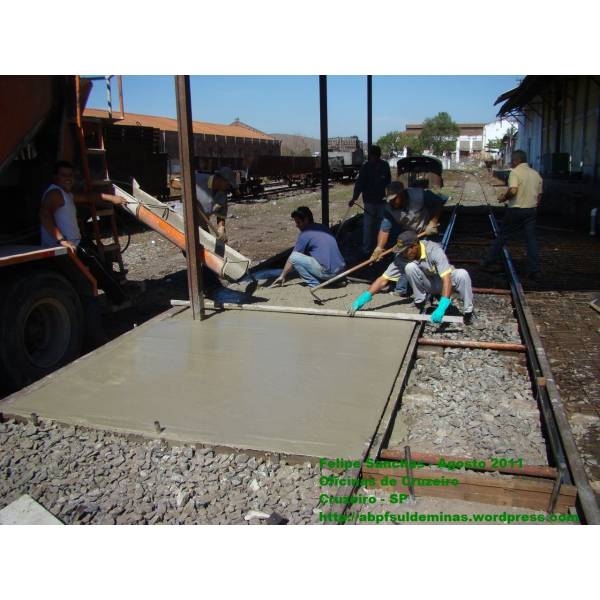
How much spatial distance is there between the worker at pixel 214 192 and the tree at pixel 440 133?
7224cm

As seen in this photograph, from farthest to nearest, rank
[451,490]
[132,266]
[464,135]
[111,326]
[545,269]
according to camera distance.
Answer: [464,135], [132,266], [545,269], [111,326], [451,490]

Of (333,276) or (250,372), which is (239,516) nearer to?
(250,372)

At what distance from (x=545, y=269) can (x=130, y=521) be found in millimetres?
8045

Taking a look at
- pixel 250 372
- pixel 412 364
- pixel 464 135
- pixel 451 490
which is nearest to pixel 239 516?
pixel 451 490

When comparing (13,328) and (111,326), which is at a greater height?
(13,328)

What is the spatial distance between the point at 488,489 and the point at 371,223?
22.2 ft

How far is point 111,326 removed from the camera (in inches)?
262

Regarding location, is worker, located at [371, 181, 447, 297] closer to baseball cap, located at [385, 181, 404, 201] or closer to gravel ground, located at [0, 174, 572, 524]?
baseball cap, located at [385, 181, 404, 201]

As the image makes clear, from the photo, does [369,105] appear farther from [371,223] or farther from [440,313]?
[440,313]

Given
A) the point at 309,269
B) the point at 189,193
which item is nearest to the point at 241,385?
the point at 189,193

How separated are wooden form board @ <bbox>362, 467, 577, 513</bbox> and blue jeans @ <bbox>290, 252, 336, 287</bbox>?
4013 mm

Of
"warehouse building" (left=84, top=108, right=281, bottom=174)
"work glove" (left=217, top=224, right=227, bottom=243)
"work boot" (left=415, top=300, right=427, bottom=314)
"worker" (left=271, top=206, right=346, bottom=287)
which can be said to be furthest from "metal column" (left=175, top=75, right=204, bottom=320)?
"warehouse building" (left=84, top=108, right=281, bottom=174)

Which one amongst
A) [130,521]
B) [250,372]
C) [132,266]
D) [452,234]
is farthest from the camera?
[452,234]

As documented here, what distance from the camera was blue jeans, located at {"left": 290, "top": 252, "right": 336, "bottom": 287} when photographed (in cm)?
689
